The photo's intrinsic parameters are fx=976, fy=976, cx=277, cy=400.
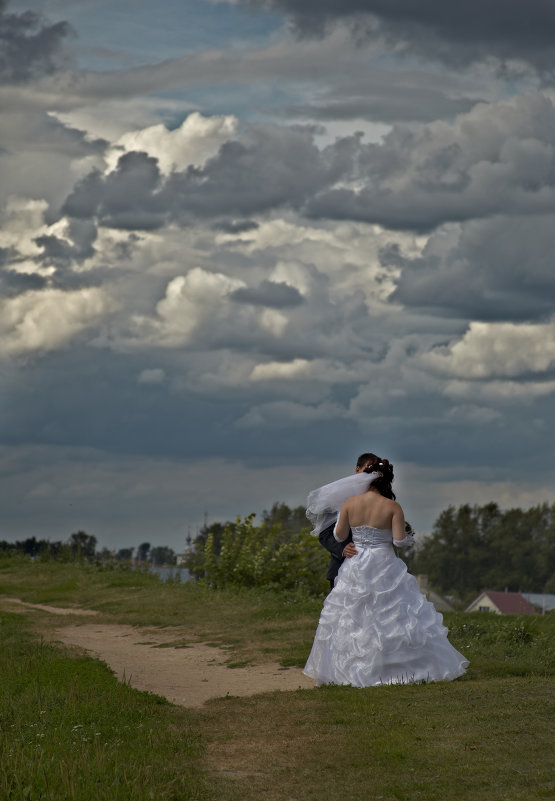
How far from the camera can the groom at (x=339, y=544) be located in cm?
1144

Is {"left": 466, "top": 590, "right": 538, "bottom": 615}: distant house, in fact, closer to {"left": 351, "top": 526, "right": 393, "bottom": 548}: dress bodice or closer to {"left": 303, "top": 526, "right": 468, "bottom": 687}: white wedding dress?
{"left": 303, "top": 526, "right": 468, "bottom": 687}: white wedding dress

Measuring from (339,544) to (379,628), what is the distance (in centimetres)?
135

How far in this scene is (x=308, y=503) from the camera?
12.4 m

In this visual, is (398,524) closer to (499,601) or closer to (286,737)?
(286,737)

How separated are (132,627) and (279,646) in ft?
14.9

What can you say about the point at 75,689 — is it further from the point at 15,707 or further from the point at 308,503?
the point at 308,503

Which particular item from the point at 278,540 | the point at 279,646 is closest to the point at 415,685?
the point at 279,646

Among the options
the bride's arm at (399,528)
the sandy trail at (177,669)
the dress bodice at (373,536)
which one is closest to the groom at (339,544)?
the dress bodice at (373,536)

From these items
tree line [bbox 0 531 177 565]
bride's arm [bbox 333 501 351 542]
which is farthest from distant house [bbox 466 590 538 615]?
bride's arm [bbox 333 501 351 542]

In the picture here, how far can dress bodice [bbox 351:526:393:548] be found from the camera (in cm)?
1126

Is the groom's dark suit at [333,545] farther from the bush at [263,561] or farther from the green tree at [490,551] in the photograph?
the green tree at [490,551]

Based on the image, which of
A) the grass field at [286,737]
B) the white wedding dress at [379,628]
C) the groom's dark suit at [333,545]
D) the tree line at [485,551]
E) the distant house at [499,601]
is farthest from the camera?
the tree line at [485,551]

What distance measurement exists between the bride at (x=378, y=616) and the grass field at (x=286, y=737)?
13.9 inches

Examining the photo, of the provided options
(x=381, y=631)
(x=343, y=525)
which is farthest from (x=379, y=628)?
(x=343, y=525)
